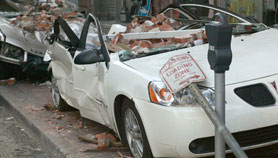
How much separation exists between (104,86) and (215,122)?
6.01 feet

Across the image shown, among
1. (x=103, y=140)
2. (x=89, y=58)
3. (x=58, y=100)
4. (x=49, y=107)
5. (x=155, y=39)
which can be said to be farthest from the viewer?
(x=49, y=107)

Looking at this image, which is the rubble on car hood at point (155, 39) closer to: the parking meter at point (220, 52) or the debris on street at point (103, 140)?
the debris on street at point (103, 140)

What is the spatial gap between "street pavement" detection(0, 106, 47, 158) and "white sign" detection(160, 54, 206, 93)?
2534mm

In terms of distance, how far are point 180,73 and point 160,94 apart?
47cm

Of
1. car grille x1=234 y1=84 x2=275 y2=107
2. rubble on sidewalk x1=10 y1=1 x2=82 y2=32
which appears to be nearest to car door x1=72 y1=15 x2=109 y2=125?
car grille x1=234 y1=84 x2=275 y2=107

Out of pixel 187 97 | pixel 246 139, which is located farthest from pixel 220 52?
pixel 246 139

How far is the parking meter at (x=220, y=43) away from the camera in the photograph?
349 cm

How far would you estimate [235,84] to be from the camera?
4.32 meters

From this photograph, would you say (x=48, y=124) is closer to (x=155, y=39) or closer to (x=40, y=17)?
(x=155, y=39)

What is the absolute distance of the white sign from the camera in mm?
3881

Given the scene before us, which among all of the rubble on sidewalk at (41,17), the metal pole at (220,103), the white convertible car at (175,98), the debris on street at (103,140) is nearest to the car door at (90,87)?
the white convertible car at (175,98)

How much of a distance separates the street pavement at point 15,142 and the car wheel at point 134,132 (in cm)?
144

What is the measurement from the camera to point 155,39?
5.83 meters

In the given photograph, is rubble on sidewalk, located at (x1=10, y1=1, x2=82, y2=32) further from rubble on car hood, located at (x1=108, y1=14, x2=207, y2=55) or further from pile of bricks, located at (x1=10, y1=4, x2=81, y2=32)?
rubble on car hood, located at (x1=108, y1=14, x2=207, y2=55)
